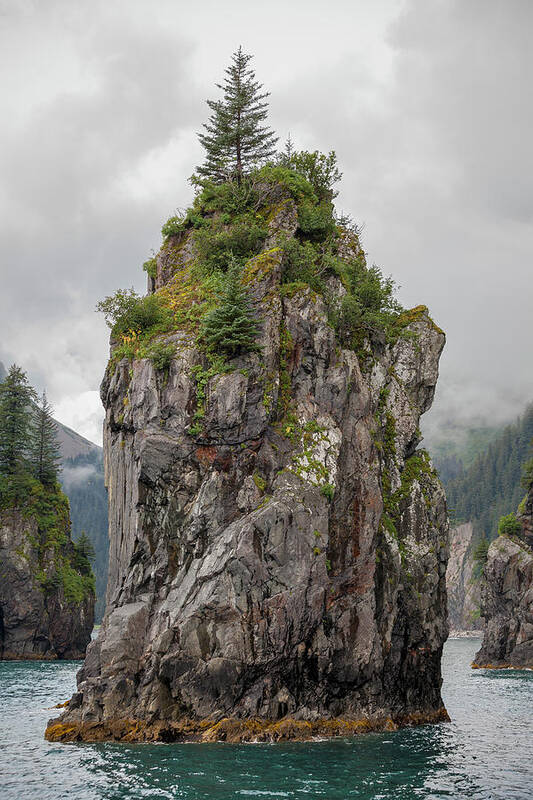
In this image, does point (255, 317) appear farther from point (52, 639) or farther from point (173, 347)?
point (52, 639)

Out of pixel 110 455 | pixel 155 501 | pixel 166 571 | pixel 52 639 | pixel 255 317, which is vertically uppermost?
pixel 255 317

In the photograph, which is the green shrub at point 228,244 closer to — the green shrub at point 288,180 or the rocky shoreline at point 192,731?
the green shrub at point 288,180

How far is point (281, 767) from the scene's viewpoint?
26562 millimetres

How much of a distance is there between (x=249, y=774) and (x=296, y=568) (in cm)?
1042

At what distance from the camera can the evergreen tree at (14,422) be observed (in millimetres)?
90438

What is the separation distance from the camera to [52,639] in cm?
8981

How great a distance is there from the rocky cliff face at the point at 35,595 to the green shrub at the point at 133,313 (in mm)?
54968

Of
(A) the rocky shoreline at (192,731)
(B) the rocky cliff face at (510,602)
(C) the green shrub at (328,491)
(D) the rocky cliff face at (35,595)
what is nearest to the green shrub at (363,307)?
Answer: (C) the green shrub at (328,491)

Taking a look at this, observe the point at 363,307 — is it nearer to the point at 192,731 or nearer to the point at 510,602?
the point at 192,731

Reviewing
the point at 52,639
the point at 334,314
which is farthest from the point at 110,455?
the point at 52,639

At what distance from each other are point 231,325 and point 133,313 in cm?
734

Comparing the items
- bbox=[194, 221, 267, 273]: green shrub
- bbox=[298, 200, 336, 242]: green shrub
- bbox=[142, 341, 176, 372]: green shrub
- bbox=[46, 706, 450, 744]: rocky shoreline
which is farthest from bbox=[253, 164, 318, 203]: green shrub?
bbox=[46, 706, 450, 744]: rocky shoreline

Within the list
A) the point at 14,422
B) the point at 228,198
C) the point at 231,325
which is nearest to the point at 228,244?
the point at 228,198

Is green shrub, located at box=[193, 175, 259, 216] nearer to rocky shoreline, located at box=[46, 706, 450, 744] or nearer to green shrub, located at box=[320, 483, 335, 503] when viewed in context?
green shrub, located at box=[320, 483, 335, 503]
